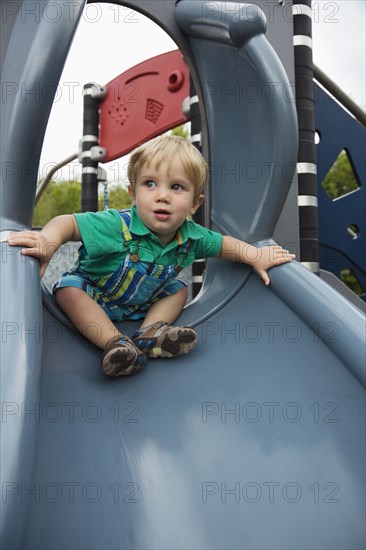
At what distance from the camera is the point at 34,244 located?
939 mm

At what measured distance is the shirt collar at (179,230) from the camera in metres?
1.15

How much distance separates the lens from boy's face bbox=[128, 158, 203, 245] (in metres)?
1.10

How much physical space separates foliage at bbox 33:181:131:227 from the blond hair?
13910 mm

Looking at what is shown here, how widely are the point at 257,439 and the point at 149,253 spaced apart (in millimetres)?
422

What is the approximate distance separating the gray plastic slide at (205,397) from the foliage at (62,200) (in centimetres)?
1380

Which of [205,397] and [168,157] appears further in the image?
[168,157]

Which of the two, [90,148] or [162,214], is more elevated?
[90,148]

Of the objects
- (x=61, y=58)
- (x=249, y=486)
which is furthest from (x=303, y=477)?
(x=61, y=58)

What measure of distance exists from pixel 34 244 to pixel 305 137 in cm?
129

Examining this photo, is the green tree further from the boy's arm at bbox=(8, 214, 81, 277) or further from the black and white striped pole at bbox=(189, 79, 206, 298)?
the boy's arm at bbox=(8, 214, 81, 277)

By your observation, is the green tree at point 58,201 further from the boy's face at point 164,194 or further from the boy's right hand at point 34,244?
the boy's right hand at point 34,244

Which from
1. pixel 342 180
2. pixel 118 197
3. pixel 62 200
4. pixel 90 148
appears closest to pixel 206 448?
pixel 90 148

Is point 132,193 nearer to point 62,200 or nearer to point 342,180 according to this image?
point 342,180

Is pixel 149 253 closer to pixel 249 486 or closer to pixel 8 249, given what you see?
pixel 8 249
